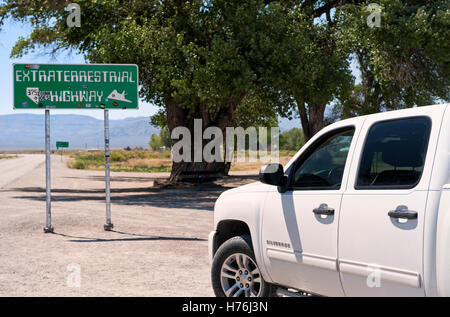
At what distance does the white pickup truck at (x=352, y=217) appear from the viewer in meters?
3.78

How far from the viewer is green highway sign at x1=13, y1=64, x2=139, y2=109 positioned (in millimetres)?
11469

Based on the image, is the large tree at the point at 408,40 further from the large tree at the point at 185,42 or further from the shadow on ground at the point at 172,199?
the shadow on ground at the point at 172,199

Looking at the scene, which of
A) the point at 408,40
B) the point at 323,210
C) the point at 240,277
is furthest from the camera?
the point at 408,40

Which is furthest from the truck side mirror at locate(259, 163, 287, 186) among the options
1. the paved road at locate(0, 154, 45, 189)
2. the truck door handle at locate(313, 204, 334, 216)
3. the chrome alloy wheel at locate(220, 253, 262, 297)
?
the paved road at locate(0, 154, 45, 189)

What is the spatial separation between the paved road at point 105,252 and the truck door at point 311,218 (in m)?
1.74

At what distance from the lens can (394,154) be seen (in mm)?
4383

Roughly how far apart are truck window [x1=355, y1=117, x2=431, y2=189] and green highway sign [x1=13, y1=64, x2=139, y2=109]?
801 cm

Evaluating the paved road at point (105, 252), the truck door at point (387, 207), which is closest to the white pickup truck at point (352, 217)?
the truck door at point (387, 207)

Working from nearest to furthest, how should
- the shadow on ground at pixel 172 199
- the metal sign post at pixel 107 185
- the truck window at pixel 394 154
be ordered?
the truck window at pixel 394 154 < the metal sign post at pixel 107 185 < the shadow on ground at pixel 172 199

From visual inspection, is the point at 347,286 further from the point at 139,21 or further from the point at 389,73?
the point at 139,21

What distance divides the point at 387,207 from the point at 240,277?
2034 mm

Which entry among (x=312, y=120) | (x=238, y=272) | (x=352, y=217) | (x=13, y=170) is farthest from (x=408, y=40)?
(x=13, y=170)

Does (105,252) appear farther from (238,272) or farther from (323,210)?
(323,210)

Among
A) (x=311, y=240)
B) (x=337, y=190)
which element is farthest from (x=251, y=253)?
(x=337, y=190)
